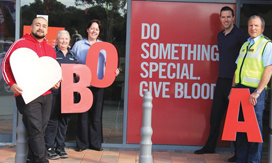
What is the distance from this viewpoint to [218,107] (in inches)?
228

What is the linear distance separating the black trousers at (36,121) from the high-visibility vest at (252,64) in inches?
96.8

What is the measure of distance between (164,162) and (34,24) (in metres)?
2.48

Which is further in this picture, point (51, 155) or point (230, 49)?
point (230, 49)

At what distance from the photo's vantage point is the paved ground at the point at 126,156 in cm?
549

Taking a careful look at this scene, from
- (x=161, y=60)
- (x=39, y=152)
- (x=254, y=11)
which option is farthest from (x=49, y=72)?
(x=254, y=11)

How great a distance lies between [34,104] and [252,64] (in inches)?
105

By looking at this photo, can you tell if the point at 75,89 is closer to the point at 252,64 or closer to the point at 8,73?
the point at 8,73

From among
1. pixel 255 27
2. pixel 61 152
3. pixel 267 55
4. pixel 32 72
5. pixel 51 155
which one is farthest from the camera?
pixel 61 152

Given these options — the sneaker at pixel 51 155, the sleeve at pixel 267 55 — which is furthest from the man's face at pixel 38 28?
the sleeve at pixel 267 55

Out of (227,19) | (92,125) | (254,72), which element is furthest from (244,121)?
(92,125)

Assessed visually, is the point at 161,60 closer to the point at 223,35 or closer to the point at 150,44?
the point at 150,44

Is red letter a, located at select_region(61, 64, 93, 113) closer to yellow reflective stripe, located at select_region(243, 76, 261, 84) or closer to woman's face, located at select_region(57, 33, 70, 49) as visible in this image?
woman's face, located at select_region(57, 33, 70, 49)

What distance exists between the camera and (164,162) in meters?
5.49

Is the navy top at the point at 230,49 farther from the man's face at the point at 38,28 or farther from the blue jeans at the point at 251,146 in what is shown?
the man's face at the point at 38,28
